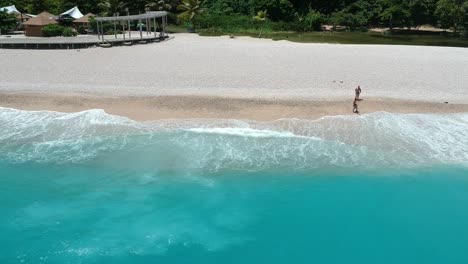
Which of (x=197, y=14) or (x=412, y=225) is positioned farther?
(x=197, y=14)

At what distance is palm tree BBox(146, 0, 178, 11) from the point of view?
51.2 metres

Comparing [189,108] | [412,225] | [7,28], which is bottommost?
[412,225]

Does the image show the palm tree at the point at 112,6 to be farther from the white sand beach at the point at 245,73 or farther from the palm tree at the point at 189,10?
the white sand beach at the point at 245,73

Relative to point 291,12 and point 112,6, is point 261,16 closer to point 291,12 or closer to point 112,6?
point 291,12

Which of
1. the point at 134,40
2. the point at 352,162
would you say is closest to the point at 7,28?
the point at 134,40

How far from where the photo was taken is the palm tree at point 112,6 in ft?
161

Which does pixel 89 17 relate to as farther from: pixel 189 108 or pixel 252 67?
pixel 189 108

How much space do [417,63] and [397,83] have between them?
6471mm

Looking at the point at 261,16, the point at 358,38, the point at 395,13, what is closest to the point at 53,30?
the point at 261,16

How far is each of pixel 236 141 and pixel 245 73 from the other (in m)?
10.2

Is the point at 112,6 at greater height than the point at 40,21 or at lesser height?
greater

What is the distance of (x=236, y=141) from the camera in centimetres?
1970

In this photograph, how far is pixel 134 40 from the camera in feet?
134

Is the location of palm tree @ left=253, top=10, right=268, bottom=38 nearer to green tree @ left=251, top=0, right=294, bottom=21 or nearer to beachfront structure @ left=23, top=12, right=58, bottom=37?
green tree @ left=251, top=0, right=294, bottom=21
